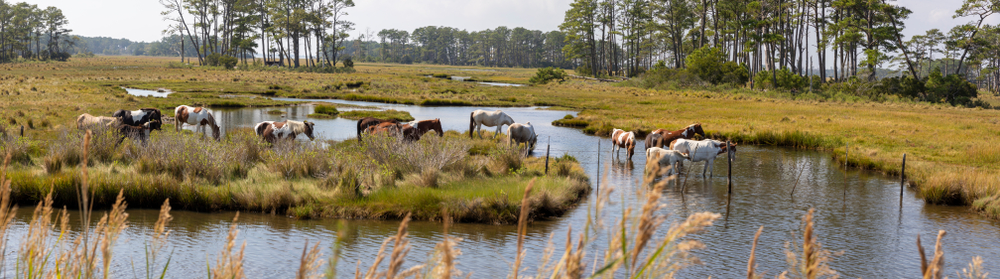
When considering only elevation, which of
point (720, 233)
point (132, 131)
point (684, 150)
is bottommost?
point (720, 233)

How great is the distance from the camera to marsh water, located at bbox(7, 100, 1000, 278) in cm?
934

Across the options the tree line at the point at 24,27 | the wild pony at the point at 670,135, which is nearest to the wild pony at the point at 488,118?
the wild pony at the point at 670,135

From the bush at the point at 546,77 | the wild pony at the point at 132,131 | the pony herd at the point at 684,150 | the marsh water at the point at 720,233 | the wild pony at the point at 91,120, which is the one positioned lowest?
the marsh water at the point at 720,233

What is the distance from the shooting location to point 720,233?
11719mm

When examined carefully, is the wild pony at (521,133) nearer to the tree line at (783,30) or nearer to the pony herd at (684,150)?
the pony herd at (684,150)

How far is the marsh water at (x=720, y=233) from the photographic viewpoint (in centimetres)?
934

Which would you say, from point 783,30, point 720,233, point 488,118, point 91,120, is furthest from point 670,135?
point 783,30

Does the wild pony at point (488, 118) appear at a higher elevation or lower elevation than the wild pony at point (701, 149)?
higher

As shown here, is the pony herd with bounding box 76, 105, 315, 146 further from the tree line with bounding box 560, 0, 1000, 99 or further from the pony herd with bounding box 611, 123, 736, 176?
the tree line with bounding box 560, 0, 1000, 99

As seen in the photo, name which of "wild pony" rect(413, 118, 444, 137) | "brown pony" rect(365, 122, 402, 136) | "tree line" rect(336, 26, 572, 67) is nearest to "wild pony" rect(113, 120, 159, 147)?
"brown pony" rect(365, 122, 402, 136)

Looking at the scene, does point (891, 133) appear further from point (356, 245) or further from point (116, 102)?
point (116, 102)

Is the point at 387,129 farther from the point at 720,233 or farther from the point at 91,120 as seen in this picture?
the point at 720,233

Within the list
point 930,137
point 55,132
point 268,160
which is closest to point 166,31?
point 55,132

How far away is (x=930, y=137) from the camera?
26422mm
